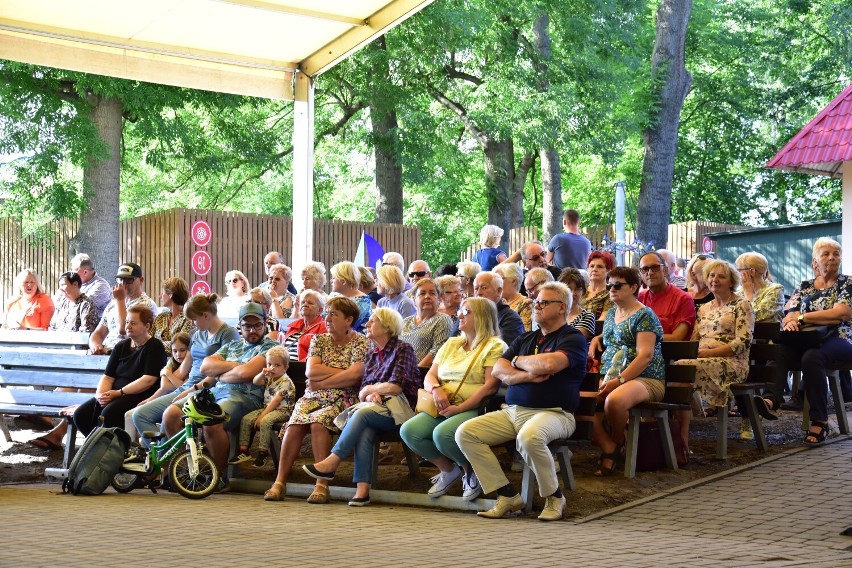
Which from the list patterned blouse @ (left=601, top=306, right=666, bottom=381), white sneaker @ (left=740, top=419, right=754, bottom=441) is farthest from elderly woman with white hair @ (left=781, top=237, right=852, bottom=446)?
patterned blouse @ (left=601, top=306, right=666, bottom=381)

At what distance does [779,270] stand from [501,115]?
6479mm

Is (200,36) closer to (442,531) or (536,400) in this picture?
(536,400)

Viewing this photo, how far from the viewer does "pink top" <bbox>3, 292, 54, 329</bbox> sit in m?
15.3

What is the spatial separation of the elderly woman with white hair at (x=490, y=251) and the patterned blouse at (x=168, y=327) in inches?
153

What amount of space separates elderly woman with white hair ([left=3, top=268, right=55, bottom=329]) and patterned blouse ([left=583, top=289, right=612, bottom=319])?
7.48m

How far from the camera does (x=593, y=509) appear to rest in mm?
8445

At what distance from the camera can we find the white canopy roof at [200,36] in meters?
12.3

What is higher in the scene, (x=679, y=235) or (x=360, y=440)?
(x=679, y=235)

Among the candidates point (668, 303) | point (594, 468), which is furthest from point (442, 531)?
point (668, 303)

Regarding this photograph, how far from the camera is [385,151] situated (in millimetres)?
24953

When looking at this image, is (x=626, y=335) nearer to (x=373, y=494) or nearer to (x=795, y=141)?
(x=373, y=494)

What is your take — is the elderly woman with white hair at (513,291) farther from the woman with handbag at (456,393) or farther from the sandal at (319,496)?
the sandal at (319,496)

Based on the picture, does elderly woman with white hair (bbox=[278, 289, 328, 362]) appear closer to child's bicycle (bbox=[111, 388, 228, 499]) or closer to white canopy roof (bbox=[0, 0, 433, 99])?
child's bicycle (bbox=[111, 388, 228, 499])

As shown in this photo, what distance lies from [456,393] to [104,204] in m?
13.2
